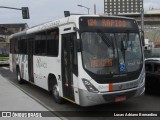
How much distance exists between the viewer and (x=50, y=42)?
1145 cm

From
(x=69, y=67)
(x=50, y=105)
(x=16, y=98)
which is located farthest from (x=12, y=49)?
(x=69, y=67)

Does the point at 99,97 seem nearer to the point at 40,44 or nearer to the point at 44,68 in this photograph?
the point at 44,68

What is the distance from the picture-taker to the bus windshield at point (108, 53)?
353 inches

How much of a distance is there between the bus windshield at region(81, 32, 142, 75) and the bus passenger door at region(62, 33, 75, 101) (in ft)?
1.94

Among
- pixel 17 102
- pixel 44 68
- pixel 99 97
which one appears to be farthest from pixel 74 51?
pixel 17 102

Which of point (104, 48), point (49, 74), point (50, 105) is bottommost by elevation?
point (50, 105)

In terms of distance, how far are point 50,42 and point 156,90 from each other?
166 inches

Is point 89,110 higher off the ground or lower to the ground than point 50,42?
lower

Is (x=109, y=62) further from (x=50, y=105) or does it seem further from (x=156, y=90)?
(x=156, y=90)

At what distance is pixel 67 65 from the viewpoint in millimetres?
9773

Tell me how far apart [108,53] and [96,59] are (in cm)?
42

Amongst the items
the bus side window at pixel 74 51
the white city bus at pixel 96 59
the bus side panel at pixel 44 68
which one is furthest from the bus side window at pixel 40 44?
the bus side window at pixel 74 51

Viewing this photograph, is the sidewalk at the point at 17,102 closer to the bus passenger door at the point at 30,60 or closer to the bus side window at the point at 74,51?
the bus passenger door at the point at 30,60

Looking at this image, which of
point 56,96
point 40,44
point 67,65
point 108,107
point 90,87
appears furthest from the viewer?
point 40,44
